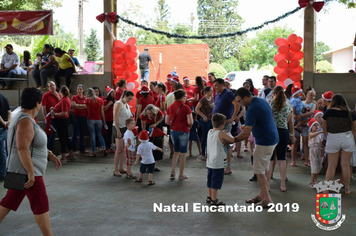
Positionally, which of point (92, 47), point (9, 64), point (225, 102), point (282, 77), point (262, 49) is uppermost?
point (92, 47)

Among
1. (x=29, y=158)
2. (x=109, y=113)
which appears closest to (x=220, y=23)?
(x=109, y=113)

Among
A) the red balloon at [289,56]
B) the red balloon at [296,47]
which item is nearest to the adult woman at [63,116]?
the red balloon at [289,56]

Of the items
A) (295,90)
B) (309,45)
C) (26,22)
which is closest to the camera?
(295,90)

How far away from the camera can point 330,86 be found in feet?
34.5

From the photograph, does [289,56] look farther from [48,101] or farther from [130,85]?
[48,101]

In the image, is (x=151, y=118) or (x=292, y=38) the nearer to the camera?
(x=151, y=118)

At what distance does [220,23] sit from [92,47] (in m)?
18.4

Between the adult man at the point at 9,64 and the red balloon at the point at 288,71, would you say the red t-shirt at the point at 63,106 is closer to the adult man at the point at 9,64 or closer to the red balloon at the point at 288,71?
the adult man at the point at 9,64

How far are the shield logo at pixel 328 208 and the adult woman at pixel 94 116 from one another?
5.89 m

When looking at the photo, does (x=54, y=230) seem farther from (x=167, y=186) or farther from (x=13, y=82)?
(x=13, y=82)

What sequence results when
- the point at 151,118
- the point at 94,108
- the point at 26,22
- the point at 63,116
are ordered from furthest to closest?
the point at 26,22 < the point at 94,108 < the point at 63,116 < the point at 151,118

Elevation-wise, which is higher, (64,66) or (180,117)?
(64,66)

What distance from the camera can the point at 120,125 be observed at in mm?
8078

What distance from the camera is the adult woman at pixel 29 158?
3762mm
